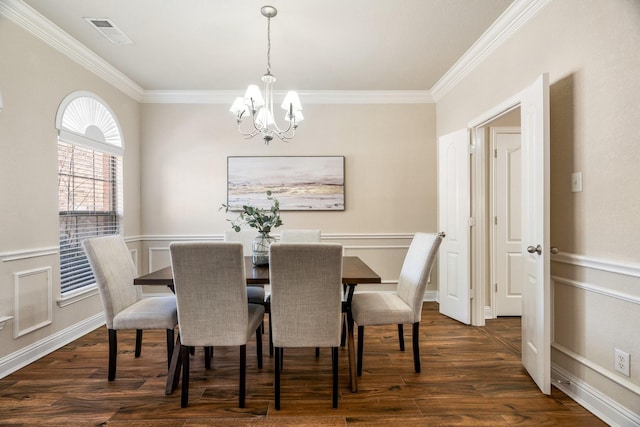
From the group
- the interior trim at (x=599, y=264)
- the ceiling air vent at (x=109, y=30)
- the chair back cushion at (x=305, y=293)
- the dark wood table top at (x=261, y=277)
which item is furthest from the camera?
the ceiling air vent at (x=109, y=30)

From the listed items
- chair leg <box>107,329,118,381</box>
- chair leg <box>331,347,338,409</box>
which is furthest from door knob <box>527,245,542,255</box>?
chair leg <box>107,329,118,381</box>

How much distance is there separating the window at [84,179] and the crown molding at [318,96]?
72 centimetres

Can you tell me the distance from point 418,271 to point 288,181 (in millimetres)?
2149

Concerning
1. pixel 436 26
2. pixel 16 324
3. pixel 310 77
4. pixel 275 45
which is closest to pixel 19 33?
pixel 275 45

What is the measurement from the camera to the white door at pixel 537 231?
1.93 m

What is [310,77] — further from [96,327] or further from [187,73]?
[96,327]

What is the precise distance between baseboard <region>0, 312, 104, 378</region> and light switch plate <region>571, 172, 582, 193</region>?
12.6 feet

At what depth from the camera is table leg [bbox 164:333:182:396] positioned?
2.02 meters

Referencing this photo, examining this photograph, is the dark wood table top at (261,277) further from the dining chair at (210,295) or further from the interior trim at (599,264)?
the interior trim at (599,264)

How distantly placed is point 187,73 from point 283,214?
185 cm

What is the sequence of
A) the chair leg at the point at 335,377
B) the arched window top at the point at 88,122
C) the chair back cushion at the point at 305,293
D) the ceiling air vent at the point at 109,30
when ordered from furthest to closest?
the arched window top at the point at 88,122, the ceiling air vent at the point at 109,30, the chair leg at the point at 335,377, the chair back cushion at the point at 305,293

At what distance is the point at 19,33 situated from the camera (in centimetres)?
236

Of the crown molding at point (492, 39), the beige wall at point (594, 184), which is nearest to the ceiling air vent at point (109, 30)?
the crown molding at point (492, 39)

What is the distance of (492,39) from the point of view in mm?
2748
